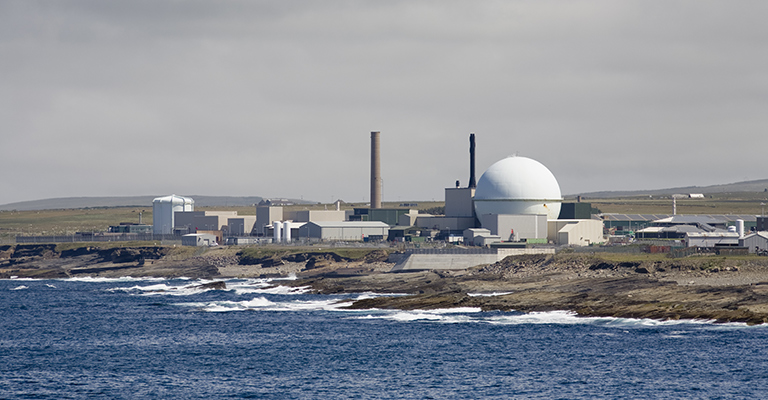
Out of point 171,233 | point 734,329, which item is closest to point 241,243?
point 171,233

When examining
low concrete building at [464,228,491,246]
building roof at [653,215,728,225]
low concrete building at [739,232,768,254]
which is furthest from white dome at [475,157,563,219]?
low concrete building at [739,232,768,254]

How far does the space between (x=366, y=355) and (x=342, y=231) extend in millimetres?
78433

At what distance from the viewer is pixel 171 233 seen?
153 m

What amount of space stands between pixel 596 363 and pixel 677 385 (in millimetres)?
6567

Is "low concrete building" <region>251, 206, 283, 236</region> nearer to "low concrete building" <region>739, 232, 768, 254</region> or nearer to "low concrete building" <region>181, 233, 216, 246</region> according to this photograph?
"low concrete building" <region>181, 233, 216, 246</region>

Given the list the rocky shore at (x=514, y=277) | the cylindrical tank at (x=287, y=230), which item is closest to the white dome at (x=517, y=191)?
the rocky shore at (x=514, y=277)

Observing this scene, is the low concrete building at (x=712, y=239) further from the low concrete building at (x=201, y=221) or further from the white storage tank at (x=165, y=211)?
the white storage tank at (x=165, y=211)

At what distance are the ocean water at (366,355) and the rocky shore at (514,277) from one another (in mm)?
2782

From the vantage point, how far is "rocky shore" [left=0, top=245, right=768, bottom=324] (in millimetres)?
66375

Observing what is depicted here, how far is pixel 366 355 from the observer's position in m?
54.0

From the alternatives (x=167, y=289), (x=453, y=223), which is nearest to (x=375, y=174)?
(x=453, y=223)

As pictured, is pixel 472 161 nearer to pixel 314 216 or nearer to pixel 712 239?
pixel 314 216

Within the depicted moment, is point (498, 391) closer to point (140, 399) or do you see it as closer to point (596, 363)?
point (596, 363)

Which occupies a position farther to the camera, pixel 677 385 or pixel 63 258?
pixel 63 258
